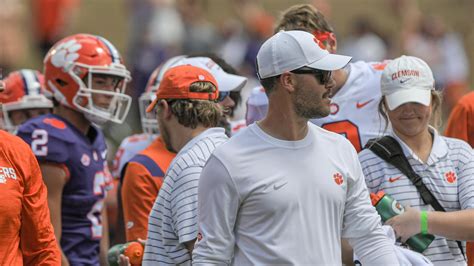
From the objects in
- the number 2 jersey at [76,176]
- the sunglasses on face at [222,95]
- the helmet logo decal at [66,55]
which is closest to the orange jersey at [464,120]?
the sunglasses on face at [222,95]

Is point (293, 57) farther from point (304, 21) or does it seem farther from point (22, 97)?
point (22, 97)

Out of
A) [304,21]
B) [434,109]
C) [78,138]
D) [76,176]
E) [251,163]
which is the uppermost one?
[304,21]

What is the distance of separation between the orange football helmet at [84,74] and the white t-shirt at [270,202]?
2509mm

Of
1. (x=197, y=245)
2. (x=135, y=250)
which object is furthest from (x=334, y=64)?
(x=135, y=250)

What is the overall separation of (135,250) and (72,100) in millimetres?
1626

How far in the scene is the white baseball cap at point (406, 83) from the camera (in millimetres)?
5691

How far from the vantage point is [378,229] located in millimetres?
4848

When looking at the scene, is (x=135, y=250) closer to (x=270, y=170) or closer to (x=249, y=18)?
(x=270, y=170)

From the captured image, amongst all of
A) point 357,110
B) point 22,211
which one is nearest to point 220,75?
point 357,110

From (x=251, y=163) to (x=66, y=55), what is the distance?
2.95 meters

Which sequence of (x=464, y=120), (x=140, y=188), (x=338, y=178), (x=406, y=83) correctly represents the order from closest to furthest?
(x=338, y=178), (x=406, y=83), (x=140, y=188), (x=464, y=120)

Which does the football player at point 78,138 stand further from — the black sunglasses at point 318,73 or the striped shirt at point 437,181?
the black sunglasses at point 318,73

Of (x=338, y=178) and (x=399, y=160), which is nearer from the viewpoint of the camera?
(x=338, y=178)

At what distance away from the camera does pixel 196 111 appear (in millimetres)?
5512
